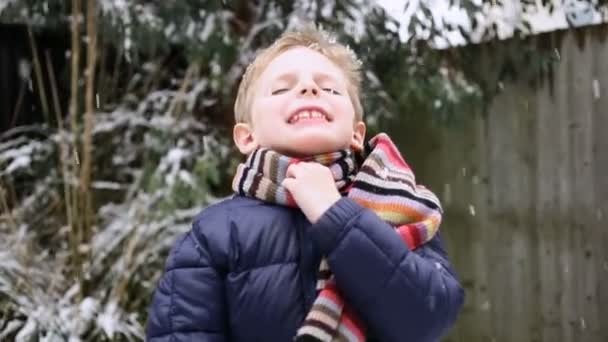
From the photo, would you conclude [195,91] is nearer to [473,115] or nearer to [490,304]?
[473,115]

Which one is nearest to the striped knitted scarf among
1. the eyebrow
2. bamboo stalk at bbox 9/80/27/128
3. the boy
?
the boy

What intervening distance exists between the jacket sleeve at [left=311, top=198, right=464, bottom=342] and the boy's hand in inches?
0.9

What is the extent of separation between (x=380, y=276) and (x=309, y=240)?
0.43ft

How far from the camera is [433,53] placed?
3.58 meters

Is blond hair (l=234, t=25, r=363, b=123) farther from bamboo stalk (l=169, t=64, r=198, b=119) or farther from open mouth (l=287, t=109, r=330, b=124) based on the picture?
bamboo stalk (l=169, t=64, r=198, b=119)

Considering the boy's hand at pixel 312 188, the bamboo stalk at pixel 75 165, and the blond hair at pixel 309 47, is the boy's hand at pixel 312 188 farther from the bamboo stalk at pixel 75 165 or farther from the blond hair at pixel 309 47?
A: the bamboo stalk at pixel 75 165

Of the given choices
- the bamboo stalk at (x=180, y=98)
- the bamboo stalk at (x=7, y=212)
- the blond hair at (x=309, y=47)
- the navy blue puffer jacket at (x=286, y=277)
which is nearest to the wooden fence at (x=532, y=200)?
the bamboo stalk at (x=180, y=98)

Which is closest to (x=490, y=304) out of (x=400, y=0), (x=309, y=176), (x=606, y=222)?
(x=606, y=222)

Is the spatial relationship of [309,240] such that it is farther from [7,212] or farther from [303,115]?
[7,212]

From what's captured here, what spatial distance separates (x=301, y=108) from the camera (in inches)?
47.8

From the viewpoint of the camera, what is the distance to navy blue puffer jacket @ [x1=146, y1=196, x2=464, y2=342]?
1.07 metres

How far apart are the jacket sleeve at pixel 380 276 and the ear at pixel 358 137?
20 centimetres

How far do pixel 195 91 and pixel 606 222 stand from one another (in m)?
1.82

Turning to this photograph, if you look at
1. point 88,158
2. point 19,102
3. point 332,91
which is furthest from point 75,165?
point 332,91
